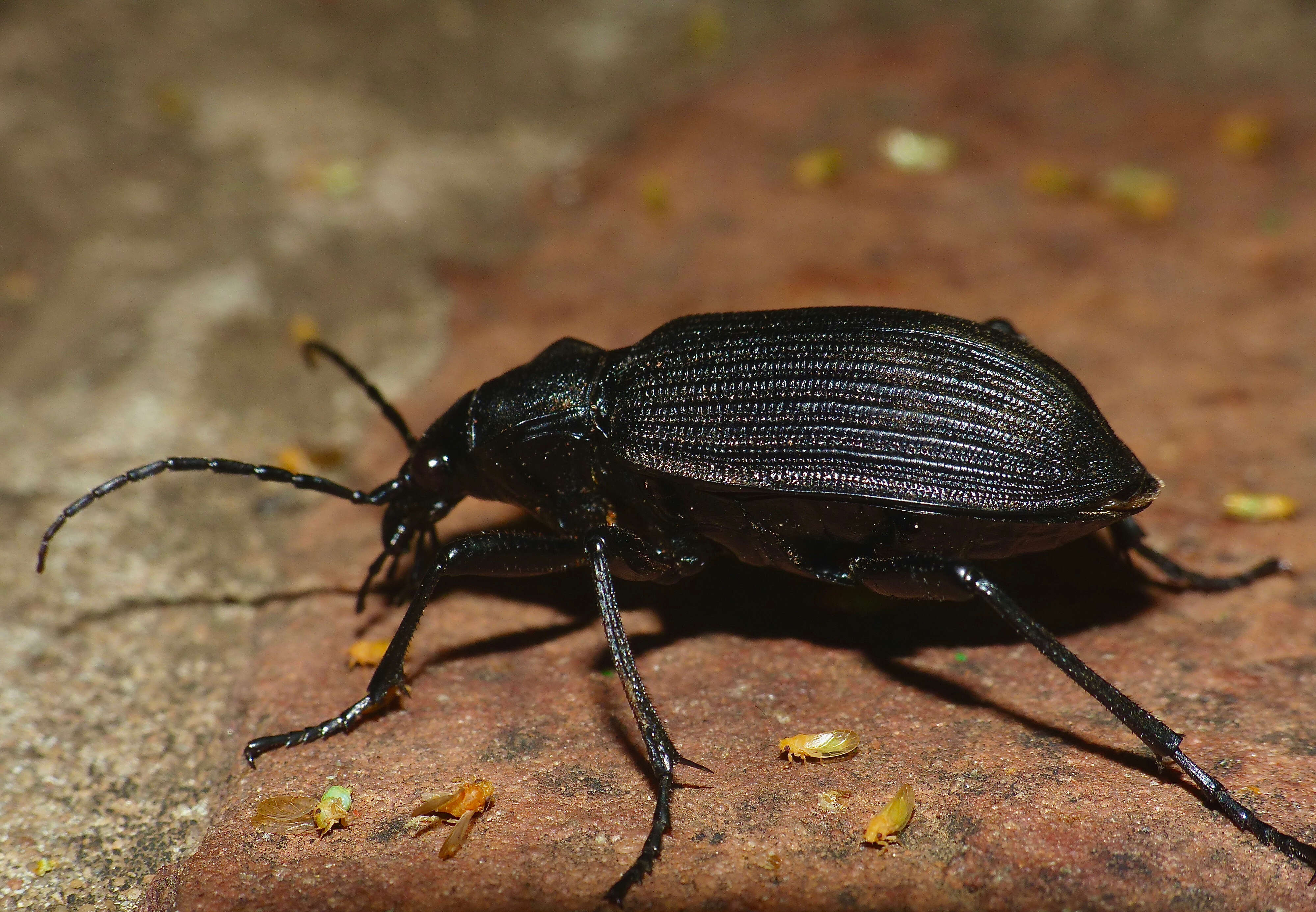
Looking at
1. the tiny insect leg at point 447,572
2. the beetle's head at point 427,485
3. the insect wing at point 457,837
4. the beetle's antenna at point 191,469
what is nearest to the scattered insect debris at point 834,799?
the insect wing at point 457,837

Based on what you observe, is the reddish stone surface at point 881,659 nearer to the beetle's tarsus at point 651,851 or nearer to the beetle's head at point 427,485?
the beetle's tarsus at point 651,851

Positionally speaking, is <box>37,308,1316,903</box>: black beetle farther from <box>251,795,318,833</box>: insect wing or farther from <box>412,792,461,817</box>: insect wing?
<box>412,792,461,817</box>: insect wing

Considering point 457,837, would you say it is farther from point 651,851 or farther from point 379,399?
point 379,399

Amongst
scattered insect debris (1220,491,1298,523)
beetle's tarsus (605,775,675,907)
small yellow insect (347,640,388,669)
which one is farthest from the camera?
scattered insect debris (1220,491,1298,523)

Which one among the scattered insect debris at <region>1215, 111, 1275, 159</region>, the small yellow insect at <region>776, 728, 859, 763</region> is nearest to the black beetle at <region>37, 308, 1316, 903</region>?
the small yellow insect at <region>776, 728, 859, 763</region>

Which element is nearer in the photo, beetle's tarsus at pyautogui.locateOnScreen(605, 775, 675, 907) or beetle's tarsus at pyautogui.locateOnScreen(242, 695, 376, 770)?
beetle's tarsus at pyautogui.locateOnScreen(605, 775, 675, 907)

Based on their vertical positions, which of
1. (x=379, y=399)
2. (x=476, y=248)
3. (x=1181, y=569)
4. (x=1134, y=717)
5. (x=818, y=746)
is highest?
(x=476, y=248)

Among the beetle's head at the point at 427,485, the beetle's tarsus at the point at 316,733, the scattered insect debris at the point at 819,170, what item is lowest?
the beetle's tarsus at the point at 316,733

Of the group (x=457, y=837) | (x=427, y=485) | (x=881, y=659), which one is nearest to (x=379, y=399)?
(x=427, y=485)
